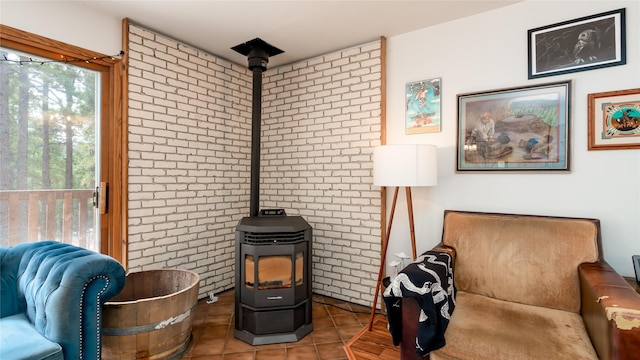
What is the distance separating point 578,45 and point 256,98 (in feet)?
7.83

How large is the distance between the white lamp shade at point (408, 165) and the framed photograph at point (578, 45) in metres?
0.94

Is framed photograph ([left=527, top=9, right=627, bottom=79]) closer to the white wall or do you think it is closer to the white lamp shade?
the white wall

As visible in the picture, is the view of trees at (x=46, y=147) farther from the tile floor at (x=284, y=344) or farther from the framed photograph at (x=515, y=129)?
the framed photograph at (x=515, y=129)

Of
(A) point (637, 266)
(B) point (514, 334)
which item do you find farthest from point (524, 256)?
(B) point (514, 334)

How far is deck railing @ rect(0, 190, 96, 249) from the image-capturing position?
2.02m

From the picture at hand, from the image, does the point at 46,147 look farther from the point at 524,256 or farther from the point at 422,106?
the point at 524,256

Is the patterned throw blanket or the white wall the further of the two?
the white wall

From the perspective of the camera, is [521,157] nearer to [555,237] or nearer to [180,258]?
[555,237]

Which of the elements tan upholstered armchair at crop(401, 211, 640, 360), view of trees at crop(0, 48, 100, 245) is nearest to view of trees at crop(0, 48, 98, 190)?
view of trees at crop(0, 48, 100, 245)

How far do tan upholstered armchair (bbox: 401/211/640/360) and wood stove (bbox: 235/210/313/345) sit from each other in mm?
1020

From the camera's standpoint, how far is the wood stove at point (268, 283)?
228cm

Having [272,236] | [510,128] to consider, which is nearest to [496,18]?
[510,128]

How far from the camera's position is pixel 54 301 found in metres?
1.50

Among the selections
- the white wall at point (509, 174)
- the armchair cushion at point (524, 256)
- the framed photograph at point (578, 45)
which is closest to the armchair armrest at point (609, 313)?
the armchair cushion at point (524, 256)
